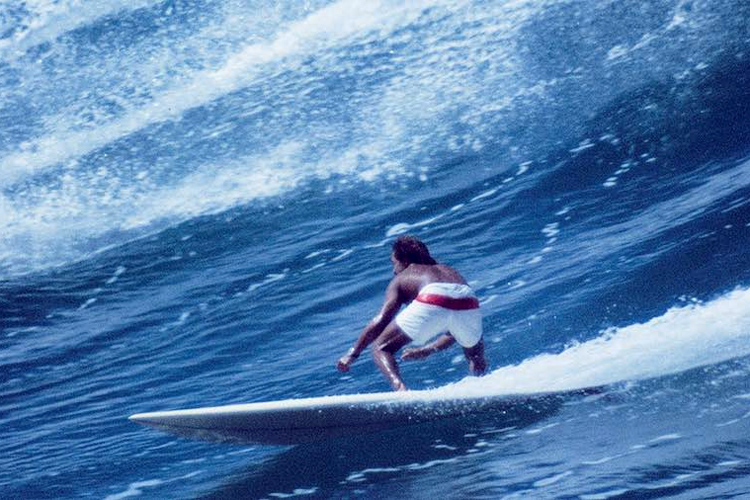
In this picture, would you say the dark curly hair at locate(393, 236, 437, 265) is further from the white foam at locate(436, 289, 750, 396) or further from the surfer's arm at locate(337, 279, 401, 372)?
the white foam at locate(436, 289, 750, 396)

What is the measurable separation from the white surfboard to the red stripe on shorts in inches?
19.9

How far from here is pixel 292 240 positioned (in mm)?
12047

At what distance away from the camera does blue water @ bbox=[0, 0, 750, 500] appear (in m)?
4.73

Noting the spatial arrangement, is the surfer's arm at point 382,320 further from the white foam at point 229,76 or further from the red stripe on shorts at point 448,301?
the white foam at point 229,76

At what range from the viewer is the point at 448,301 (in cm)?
527

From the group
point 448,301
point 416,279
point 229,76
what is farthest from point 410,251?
point 229,76

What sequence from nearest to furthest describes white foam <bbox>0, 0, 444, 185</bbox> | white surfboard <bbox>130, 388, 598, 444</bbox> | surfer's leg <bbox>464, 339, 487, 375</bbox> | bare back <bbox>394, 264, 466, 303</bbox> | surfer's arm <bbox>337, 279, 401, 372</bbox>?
white surfboard <bbox>130, 388, 598, 444</bbox>, surfer's arm <bbox>337, 279, 401, 372</bbox>, bare back <bbox>394, 264, 466, 303</bbox>, surfer's leg <bbox>464, 339, 487, 375</bbox>, white foam <bbox>0, 0, 444, 185</bbox>

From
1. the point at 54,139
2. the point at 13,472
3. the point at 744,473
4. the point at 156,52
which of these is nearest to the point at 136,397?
the point at 13,472

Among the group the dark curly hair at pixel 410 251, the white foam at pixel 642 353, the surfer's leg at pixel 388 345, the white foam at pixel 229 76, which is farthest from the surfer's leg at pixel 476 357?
the white foam at pixel 229 76

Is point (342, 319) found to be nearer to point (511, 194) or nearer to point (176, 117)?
point (511, 194)

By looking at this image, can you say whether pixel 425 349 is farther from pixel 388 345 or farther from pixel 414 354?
pixel 388 345

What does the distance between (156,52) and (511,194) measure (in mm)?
9235

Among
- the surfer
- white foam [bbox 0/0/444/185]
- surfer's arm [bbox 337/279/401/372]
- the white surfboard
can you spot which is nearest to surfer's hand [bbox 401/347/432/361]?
the surfer

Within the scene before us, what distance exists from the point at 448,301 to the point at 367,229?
6809 mm
